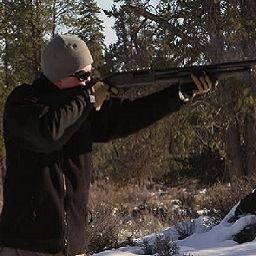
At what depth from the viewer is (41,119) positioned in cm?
270

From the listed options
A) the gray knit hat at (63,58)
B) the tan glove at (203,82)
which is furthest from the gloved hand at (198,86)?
the gray knit hat at (63,58)

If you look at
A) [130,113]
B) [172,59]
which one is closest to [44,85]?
[130,113]

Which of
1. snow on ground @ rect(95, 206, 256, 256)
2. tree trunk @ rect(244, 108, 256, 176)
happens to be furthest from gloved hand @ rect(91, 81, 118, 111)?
tree trunk @ rect(244, 108, 256, 176)

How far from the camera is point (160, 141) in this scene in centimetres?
1688

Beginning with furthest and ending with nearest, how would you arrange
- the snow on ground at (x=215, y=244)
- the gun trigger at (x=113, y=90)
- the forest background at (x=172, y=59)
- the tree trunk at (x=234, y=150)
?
the tree trunk at (x=234, y=150), the forest background at (x=172, y=59), the snow on ground at (x=215, y=244), the gun trigger at (x=113, y=90)

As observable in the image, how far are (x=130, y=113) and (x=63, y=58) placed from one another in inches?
19.0

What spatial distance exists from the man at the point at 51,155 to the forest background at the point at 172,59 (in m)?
4.32

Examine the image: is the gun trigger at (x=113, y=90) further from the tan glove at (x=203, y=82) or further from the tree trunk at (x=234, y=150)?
the tree trunk at (x=234, y=150)

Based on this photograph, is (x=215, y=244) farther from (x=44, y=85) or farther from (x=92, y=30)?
(x=92, y=30)

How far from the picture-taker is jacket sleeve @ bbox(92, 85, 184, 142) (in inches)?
125

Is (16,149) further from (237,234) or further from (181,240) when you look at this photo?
(181,240)

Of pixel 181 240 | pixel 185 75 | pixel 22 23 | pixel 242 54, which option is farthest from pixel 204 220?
pixel 22 23

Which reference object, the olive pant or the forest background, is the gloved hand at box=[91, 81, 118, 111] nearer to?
the olive pant

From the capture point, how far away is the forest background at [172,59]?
1329 cm
